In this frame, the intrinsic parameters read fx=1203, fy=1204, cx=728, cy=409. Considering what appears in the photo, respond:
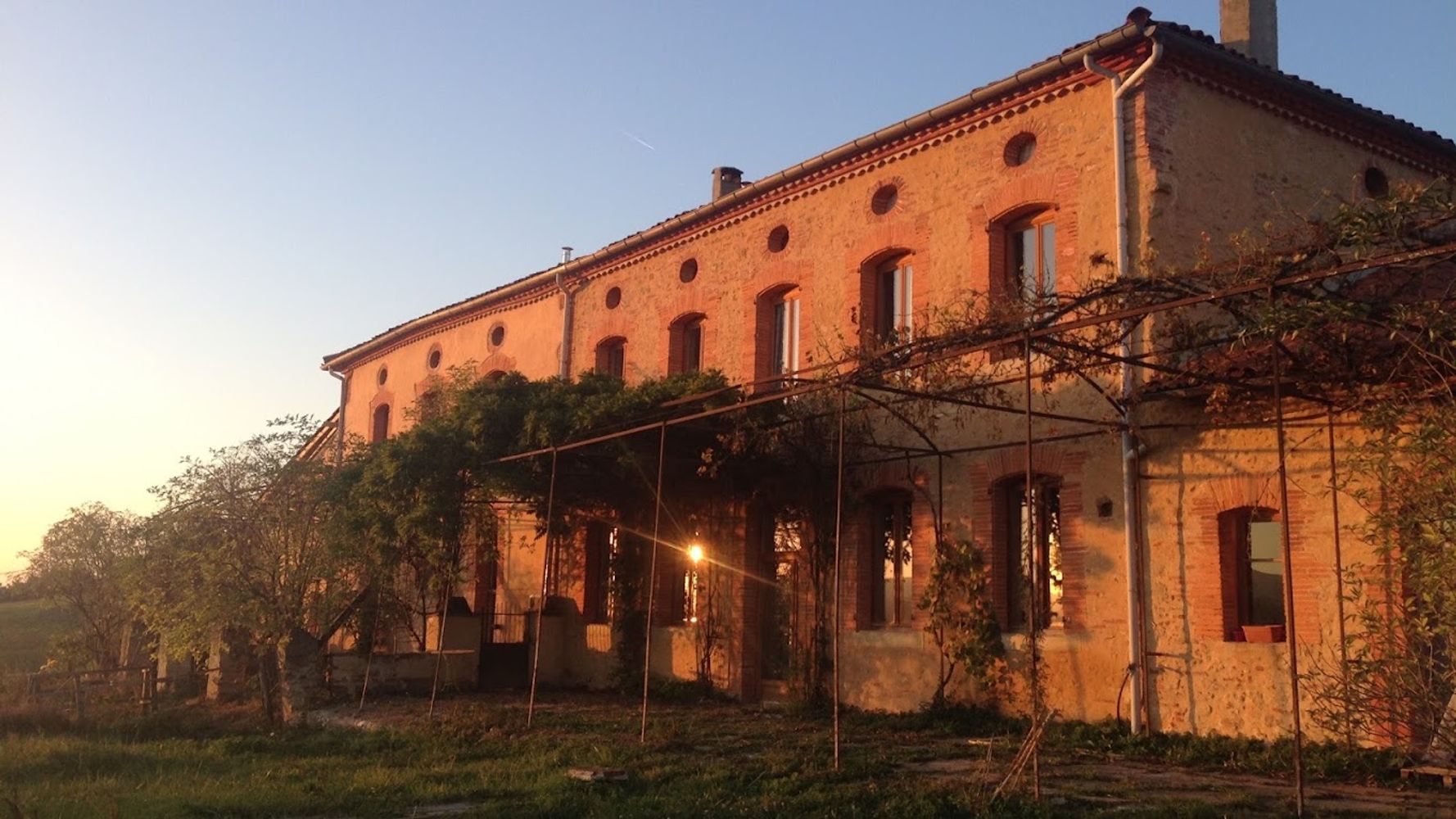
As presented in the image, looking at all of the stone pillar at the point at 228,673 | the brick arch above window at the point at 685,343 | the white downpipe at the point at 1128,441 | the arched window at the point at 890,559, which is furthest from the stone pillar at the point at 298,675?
the white downpipe at the point at 1128,441

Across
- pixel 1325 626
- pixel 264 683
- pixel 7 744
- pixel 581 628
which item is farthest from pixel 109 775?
pixel 1325 626

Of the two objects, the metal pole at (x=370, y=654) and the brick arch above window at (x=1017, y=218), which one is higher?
the brick arch above window at (x=1017, y=218)

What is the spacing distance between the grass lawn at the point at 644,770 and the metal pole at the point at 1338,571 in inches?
22.2

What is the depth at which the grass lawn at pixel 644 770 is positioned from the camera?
8.58 metres

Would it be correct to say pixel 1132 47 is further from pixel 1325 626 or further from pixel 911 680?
pixel 911 680

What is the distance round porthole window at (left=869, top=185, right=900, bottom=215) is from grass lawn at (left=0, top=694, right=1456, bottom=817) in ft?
20.4

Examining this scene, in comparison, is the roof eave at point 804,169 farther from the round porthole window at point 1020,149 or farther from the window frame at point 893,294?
the window frame at point 893,294

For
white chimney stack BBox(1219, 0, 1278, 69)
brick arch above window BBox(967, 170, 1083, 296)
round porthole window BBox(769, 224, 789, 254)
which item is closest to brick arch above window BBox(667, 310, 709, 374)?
round porthole window BBox(769, 224, 789, 254)

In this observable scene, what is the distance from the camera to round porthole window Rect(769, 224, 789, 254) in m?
16.7

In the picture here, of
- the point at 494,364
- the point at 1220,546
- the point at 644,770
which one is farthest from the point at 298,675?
the point at 1220,546

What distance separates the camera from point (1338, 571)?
9.07 m

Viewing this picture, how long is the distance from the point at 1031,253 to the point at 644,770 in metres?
7.23

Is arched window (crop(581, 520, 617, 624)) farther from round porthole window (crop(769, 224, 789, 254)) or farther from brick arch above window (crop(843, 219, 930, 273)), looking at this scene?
brick arch above window (crop(843, 219, 930, 273))

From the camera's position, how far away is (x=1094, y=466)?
40.5ft
